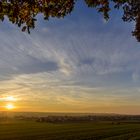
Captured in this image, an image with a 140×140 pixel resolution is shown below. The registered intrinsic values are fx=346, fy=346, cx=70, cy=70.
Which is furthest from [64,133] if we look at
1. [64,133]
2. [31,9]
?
[31,9]

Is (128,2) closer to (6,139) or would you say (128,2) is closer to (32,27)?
(32,27)

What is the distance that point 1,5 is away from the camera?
9562 millimetres

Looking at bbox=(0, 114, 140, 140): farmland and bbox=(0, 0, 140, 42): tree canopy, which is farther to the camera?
bbox=(0, 114, 140, 140): farmland

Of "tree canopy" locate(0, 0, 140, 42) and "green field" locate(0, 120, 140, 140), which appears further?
"green field" locate(0, 120, 140, 140)

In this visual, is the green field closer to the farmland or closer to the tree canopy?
the farmland

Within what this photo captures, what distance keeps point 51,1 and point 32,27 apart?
93cm

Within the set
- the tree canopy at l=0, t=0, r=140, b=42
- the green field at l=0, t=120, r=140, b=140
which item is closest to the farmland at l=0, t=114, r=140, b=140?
the green field at l=0, t=120, r=140, b=140

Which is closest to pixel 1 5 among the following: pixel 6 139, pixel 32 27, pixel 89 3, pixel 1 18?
pixel 1 18

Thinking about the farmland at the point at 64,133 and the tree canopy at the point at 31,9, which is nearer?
the tree canopy at the point at 31,9

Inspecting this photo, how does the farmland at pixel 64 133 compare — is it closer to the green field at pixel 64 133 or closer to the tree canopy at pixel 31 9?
the green field at pixel 64 133

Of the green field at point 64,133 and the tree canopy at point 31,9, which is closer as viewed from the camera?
the tree canopy at point 31,9

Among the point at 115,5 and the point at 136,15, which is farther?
the point at 136,15

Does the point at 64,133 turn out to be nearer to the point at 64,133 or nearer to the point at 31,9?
the point at 64,133

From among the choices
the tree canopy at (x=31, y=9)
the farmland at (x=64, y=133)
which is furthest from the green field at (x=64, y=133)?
the tree canopy at (x=31, y=9)
